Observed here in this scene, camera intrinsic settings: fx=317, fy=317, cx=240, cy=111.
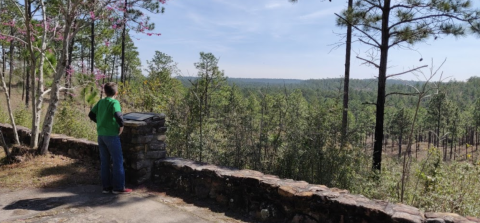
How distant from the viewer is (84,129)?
8.73 m

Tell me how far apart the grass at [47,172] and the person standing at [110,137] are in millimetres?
690

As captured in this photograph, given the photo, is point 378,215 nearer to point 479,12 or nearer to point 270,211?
point 270,211

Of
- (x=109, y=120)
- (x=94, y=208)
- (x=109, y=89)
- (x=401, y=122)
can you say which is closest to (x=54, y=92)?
(x=109, y=89)

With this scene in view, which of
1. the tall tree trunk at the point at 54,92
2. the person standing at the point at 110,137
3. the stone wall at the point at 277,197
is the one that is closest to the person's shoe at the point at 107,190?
the person standing at the point at 110,137

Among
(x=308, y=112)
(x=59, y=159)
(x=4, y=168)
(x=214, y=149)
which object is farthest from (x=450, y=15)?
(x=4, y=168)

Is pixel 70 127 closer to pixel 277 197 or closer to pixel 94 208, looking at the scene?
pixel 94 208

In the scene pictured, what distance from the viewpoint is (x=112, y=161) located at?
4332mm

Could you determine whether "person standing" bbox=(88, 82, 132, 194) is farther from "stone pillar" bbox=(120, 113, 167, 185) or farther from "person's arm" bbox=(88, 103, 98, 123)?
"stone pillar" bbox=(120, 113, 167, 185)

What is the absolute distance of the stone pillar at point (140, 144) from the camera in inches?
179

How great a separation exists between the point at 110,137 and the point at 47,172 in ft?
6.31

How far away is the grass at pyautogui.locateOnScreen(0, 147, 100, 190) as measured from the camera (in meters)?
4.65

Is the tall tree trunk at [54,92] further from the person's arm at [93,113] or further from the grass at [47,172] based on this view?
the person's arm at [93,113]

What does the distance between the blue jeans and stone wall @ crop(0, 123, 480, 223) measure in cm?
41

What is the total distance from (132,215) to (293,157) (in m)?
2.87
